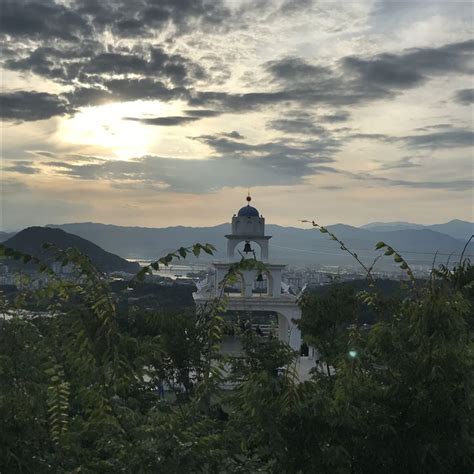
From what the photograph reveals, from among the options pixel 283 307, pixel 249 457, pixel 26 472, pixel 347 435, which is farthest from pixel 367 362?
pixel 283 307

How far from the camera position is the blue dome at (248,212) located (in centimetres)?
2930

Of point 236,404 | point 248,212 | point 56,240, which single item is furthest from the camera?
point 56,240

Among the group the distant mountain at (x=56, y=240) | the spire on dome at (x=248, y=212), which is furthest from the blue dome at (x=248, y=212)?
the distant mountain at (x=56, y=240)

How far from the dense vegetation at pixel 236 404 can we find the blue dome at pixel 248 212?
72.9 feet

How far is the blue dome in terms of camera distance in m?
29.3

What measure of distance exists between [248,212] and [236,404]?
23106 mm

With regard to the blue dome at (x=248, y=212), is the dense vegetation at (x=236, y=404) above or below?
below

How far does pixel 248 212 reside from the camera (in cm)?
2942

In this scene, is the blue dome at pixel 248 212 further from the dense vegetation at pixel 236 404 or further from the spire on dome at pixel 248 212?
the dense vegetation at pixel 236 404

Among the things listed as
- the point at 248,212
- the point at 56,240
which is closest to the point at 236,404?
the point at 248,212

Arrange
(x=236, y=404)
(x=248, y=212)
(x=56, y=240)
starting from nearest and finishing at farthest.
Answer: (x=236, y=404) < (x=248, y=212) < (x=56, y=240)

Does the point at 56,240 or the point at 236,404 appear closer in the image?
the point at 236,404

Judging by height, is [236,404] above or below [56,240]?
below

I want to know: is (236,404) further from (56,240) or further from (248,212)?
(56,240)
